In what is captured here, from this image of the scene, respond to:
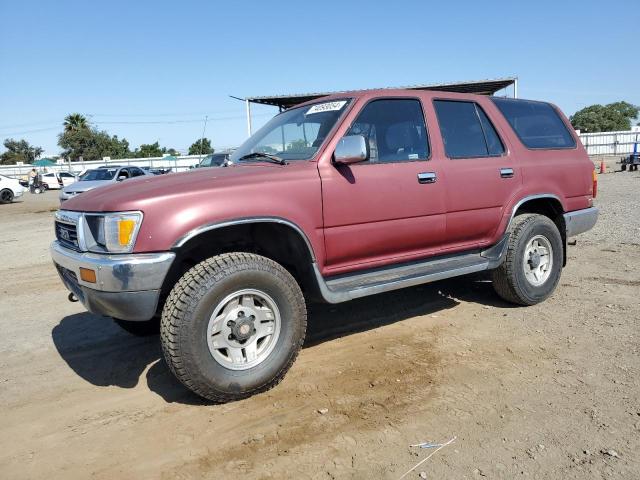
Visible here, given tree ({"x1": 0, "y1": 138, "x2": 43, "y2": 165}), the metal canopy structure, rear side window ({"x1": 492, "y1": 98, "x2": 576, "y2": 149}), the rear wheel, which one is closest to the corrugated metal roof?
the metal canopy structure

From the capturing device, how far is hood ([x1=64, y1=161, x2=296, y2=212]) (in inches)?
112

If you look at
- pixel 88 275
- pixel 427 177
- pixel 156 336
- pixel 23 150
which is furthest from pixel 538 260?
pixel 23 150

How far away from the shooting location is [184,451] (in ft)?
8.45

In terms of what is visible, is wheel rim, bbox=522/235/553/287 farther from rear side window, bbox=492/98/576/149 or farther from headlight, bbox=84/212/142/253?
headlight, bbox=84/212/142/253

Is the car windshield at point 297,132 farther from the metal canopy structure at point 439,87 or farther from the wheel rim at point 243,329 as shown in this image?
the metal canopy structure at point 439,87

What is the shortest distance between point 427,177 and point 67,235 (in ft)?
8.96

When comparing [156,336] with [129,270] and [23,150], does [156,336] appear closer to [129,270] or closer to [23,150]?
[129,270]

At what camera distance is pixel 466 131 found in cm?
433

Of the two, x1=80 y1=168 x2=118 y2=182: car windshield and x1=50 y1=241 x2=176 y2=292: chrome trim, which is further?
x1=80 y1=168 x2=118 y2=182: car windshield

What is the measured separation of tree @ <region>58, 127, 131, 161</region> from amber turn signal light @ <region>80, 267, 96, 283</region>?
217ft

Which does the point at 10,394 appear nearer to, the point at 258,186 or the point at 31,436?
the point at 31,436

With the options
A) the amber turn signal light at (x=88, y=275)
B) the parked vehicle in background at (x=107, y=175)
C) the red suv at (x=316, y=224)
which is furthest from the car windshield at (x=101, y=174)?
the amber turn signal light at (x=88, y=275)

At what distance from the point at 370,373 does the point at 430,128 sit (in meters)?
2.09

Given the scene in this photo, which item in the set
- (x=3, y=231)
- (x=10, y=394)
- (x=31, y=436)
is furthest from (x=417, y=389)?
(x=3, y=231)
